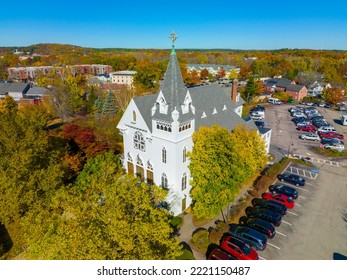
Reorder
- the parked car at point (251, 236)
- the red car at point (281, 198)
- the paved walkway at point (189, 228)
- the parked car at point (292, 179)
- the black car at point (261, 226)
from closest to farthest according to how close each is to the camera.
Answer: the parked car at point (251, 236) → the paved walkway at point (189, 228) → the black car at point (261, 226) → the red car at point (281, 198) → the parked car at point (292, 179)

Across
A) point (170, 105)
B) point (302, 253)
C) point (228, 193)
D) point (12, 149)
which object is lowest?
point (302, 253)

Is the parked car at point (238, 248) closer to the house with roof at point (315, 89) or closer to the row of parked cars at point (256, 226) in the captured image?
the row of parked cars at point (256, 226)

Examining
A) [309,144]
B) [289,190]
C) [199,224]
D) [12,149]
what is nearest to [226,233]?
[199,224]

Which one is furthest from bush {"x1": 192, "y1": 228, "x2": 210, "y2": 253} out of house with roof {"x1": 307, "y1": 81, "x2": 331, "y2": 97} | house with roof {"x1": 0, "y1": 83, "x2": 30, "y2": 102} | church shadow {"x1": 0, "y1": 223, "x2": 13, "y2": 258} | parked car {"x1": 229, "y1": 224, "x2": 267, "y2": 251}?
house with roof {"x1": 0, "y1": 83, "x2": 30, "y2": 102}

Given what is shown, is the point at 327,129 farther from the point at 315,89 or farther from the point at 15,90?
the point at 15,90

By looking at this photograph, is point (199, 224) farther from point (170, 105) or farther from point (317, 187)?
point (317, 187)

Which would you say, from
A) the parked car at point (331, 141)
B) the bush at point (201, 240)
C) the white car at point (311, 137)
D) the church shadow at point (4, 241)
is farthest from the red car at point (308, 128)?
the church shadow at point (4, 241)
